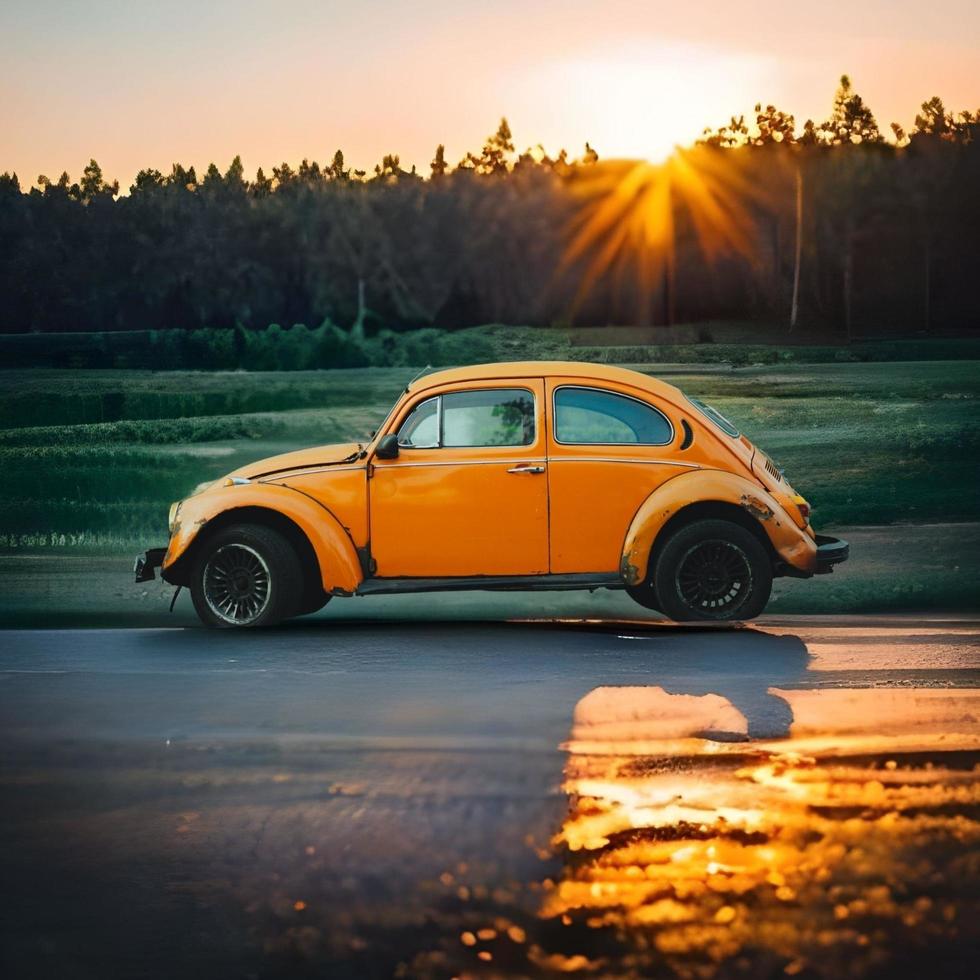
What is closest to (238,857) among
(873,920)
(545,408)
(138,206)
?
(873,920)

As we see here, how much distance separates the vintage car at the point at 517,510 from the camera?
10.6 meters

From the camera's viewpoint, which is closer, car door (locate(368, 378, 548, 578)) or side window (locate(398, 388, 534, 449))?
car door (locate(368, 378, 548, 578))

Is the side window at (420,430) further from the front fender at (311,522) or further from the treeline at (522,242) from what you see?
the treeline at (522,242)

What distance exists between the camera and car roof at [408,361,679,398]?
10875 millimetres

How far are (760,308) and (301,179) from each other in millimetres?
6671

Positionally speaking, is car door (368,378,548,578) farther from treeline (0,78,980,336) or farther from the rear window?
treeline (0,78,980,336)

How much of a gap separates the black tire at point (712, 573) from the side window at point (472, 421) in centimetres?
114

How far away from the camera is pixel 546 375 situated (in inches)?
428

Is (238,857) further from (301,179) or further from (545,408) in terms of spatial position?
(301,179)

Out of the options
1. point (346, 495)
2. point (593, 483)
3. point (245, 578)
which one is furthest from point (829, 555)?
point (245, 578)

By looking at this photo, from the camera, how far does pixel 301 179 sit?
947 inches

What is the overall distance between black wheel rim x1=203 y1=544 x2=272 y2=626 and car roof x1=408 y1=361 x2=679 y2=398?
1514 millimetres

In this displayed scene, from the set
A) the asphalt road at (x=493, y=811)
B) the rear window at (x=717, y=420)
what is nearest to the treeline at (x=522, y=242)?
the rear window at (x=717, y=420)

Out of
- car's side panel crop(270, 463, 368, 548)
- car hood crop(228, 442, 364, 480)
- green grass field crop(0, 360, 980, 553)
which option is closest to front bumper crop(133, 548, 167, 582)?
car hood crop(228, 442, 364, 480)
